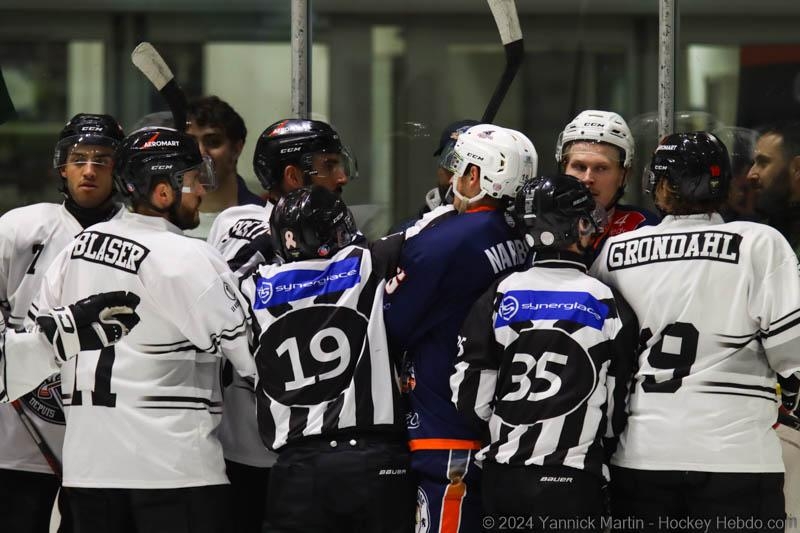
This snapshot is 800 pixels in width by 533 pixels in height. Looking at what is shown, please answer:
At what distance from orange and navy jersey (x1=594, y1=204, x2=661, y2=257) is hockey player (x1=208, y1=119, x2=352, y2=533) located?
0.79 metres

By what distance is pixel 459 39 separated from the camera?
4.66 meters

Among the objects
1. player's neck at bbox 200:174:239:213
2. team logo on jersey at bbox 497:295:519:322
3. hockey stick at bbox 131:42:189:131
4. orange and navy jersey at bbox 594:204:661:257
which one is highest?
hockey stick at bbox 131:42:189:131

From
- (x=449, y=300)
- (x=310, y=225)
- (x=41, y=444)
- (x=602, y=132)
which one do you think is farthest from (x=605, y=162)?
(x=41, y=444)

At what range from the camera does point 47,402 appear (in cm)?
351

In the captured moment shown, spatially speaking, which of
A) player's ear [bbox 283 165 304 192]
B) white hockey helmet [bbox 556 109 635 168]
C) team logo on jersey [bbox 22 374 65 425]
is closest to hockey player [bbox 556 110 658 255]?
white hockey helmet [bbox 556 109 635 168]

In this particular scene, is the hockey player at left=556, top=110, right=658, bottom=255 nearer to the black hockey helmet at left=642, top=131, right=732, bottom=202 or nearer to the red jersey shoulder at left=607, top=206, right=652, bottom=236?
the red jersey shoulder at left=607, top=206, right=652, bottom=236

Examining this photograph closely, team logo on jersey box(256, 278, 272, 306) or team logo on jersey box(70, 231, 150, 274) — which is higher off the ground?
team logo on jersey box(70, 231, 150, 274)

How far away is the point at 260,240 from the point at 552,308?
0.95 meters

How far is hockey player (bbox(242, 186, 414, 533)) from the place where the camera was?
9.52 ft

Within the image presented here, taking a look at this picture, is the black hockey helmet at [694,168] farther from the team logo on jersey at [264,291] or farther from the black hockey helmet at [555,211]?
the team logo on jersey at [264,291]

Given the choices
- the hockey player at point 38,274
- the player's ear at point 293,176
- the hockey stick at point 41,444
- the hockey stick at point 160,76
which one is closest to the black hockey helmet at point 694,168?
the player's ear at point 293,176

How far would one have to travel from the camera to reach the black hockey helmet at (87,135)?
3557 millimetres

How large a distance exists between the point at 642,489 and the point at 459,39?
91.5 inches

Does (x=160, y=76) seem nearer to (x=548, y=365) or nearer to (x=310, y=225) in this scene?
(x=310, y=225)
